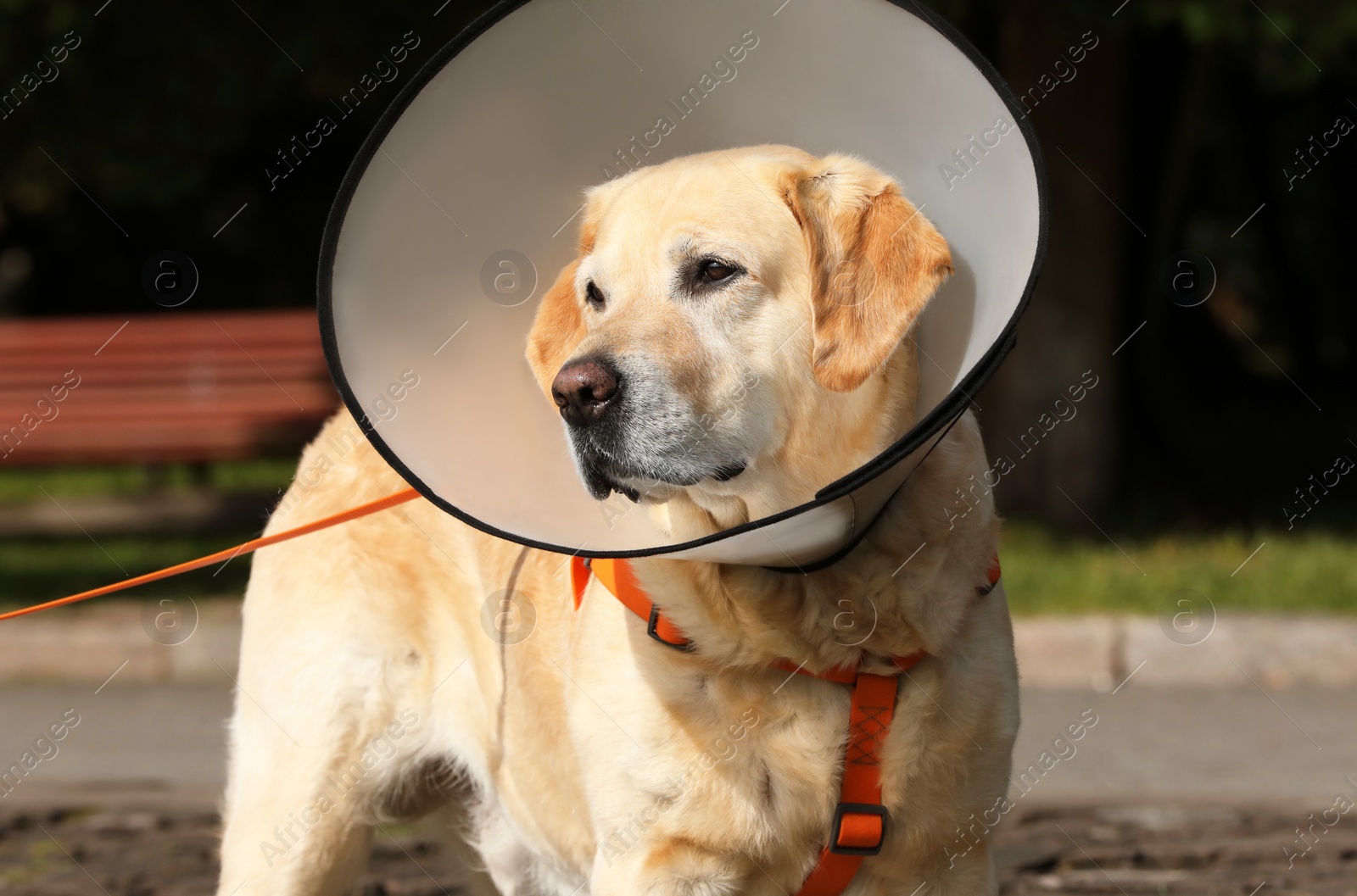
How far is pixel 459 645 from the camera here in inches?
130

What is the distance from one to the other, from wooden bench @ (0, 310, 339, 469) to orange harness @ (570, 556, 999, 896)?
23.6ft

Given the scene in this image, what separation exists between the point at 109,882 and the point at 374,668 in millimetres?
1639

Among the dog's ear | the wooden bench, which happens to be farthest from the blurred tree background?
the dog's ear

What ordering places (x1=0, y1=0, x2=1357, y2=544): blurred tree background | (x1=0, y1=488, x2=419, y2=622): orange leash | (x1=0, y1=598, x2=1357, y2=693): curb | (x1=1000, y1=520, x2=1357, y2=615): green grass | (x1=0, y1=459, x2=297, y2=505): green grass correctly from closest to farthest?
1. (x1=0, y1=488, x2=419, y2=622): orange leash
2. (x1=0, y1=598, x2=1357, y2=693): curb
3. (x1=1000, y1=520, x2=1357, y2=615): green grass
4. (x1=0, y1=0, x2=1357, y2=544): blurred tree background
5. (x1=0, y1=459, x2=297, y2=505): green grass

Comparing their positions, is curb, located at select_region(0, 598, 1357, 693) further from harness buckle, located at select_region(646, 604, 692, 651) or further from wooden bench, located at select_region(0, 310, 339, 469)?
wooden bench, located at select_region(0, 310, 339, 469)

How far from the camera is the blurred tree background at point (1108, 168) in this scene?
A: 906 cm

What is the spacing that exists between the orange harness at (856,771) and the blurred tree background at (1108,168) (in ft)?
19.3

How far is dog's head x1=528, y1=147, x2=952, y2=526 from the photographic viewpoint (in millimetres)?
2477

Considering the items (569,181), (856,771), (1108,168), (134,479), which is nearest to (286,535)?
(569,181)

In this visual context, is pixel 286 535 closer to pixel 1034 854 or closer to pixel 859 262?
pixel 859 262

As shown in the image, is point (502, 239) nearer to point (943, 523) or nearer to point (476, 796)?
point (943, 523)

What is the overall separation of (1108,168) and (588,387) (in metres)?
7.93

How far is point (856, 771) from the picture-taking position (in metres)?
2.52

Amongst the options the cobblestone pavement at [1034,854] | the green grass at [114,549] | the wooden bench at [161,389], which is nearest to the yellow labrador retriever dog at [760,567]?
the cobblestone pavement at [1034,854]
